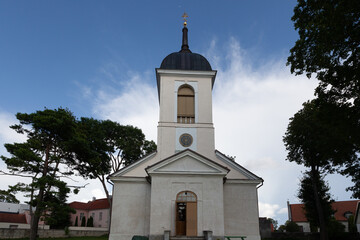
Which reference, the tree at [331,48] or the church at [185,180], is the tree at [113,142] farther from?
the tree at [331,48]

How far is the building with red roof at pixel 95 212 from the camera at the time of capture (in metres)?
49.8

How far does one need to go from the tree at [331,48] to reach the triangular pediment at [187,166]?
652cm

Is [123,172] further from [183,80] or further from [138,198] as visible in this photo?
[183,80]

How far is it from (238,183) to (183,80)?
802 centimetres

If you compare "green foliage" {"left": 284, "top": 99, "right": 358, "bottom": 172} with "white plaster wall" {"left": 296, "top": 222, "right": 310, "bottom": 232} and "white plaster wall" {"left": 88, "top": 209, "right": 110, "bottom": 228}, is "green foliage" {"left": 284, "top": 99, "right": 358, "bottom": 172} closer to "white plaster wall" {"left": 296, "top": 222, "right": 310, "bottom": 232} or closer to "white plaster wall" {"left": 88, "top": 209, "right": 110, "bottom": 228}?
"white plaster wall" {"left": 296, "top": 222, "right": 310, "bottom": 232}

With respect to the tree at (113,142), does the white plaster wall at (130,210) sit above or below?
below

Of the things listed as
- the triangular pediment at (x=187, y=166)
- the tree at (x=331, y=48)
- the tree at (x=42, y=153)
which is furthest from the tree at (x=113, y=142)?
the tree at (x=331, y=48)

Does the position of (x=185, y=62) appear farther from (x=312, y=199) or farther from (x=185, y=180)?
(x=312, y=199)

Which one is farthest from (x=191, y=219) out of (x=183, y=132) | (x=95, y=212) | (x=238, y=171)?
(x=95, y=212)

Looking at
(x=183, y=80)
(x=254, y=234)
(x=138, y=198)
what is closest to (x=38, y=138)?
(x=138, y=198)

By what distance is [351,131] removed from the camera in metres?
12.1

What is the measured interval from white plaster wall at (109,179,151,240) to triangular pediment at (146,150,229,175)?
8.09 feet

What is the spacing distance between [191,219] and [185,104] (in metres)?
8.17

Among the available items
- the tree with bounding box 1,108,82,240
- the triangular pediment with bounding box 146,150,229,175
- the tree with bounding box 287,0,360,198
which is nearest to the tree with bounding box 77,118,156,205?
the tree with bounding box 1,108,82,240
